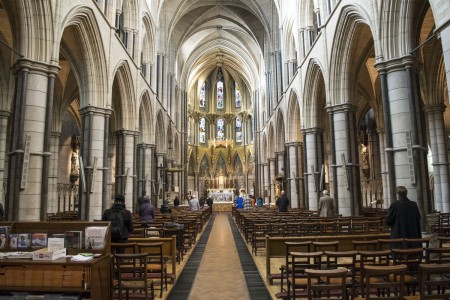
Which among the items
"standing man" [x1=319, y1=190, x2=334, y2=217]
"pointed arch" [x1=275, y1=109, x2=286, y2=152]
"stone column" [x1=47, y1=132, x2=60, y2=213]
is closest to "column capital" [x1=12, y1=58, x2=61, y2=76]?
"standing man" [x1=319, y1=190, x2=334, y2=217]

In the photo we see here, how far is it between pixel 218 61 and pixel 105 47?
113 feet

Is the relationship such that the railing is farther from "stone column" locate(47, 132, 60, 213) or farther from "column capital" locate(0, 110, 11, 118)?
"column capital" locate(0, 110, 11, 118)

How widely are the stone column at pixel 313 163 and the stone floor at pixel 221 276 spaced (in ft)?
23.4

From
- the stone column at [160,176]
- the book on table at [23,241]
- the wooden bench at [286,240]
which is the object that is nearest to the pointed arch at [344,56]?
the wooden bench at [286,240]

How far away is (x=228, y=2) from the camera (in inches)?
1278

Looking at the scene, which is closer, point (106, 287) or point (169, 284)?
point (106, 287)

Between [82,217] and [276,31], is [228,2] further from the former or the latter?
[82,217]

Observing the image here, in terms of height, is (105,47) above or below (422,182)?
above

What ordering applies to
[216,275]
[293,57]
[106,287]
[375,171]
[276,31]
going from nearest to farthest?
[106,287]
[216,275]
[293,57]
[375,171]
[276,31]

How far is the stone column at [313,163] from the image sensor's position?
56.2 feet

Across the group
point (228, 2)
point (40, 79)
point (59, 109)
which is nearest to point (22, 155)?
point (40, 79)

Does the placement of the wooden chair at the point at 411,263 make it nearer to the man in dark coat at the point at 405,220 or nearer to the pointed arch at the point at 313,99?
the man in dark coat at the point at 405,220

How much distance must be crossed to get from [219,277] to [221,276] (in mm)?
95

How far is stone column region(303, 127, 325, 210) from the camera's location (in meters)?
17.1
